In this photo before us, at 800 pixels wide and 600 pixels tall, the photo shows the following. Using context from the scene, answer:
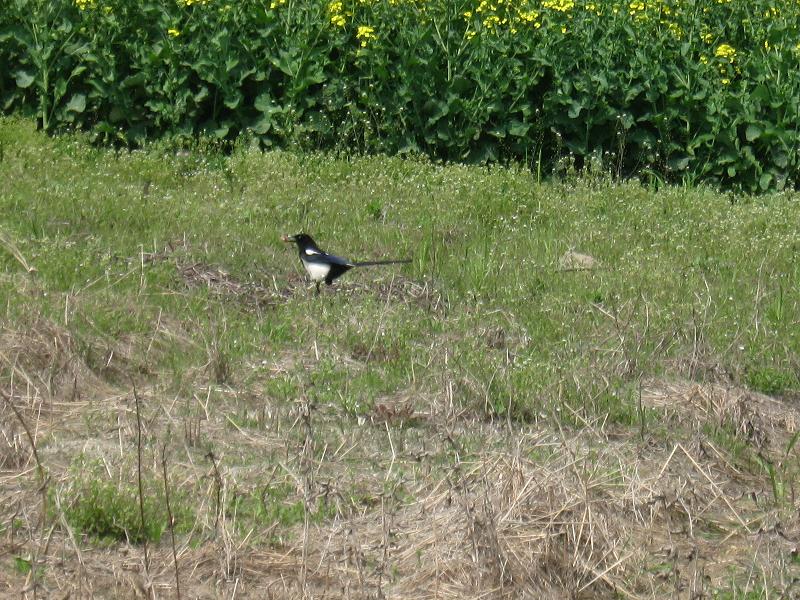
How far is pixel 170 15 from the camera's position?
39.8 ft

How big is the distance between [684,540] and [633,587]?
1.61 ft

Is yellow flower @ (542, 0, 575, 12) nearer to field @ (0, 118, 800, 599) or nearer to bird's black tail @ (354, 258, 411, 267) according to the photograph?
field @ (0, 118, 800, 599)

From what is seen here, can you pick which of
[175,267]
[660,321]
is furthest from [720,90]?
[175,267]

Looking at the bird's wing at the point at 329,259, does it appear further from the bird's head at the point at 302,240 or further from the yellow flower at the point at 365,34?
the yellow flower at the point at 365,34

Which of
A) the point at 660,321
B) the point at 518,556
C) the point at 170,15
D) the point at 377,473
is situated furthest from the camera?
the point at 170,15

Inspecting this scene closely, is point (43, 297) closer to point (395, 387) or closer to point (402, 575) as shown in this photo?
point (395, 387)

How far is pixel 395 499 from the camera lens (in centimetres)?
620

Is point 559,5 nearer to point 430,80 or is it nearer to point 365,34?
point 430,80

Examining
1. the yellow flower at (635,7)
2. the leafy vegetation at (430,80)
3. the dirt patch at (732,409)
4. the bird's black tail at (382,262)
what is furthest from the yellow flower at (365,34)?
the dirt patch at (732,409)

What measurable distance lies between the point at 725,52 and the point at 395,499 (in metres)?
7.41

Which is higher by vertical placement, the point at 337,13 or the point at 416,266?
the point at 337,13

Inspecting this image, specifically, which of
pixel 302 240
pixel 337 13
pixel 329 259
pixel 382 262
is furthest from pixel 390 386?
pixel 337 13

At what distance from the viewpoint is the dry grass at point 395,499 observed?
5.56 metres

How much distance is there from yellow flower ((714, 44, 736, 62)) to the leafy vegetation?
0.04 ft
